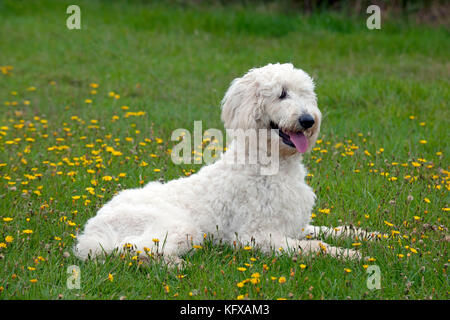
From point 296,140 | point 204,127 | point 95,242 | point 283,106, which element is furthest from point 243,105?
point 204,127

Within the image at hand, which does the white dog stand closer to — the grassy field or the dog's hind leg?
the dog's hind leg

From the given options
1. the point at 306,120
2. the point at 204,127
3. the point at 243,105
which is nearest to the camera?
the point at 306,120

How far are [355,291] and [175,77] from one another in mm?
7596

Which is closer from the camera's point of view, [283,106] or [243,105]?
[283,106]

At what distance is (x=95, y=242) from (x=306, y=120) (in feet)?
6.40

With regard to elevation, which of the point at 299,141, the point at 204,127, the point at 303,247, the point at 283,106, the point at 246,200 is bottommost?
the point at 303,247

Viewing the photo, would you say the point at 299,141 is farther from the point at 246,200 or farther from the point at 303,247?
the point at 303,247

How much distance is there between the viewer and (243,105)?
4684mm

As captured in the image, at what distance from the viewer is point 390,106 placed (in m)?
8.46

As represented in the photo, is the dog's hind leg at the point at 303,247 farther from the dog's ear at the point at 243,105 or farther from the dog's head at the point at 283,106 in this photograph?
the dog's ear at the point at 243,105

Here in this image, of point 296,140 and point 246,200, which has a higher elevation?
point 296,140

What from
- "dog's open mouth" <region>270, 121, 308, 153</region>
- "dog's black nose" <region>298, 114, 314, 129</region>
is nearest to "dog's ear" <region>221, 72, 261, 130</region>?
"dog's open mouth" <region>270, 121, 308, 153</region>

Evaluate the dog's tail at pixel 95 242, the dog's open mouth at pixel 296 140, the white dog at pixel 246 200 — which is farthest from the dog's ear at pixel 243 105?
the dog's tail at pixel 95 242
